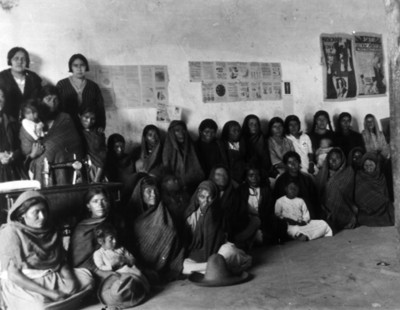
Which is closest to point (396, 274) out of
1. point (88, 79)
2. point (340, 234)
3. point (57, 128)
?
point (340, 234)

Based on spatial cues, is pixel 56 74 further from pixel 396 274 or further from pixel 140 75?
pixel 396 274

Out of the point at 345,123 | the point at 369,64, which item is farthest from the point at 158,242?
the point at 369,64

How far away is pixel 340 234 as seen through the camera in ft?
17.9

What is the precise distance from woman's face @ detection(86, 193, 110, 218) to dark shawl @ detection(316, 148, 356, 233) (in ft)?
9.34

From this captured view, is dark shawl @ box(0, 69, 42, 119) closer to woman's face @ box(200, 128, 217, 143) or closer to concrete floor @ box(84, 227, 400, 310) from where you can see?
woman's face @ box(200, 128, 217, 143)

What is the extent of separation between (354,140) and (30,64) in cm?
421

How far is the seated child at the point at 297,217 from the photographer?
5.29 meters

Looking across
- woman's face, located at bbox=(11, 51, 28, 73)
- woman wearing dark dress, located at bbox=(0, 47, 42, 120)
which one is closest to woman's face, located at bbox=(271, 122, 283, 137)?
woman wearing dark dress, located at bbox=(0, 47, 42, 120)

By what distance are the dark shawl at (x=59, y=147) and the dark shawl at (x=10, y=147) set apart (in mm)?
75

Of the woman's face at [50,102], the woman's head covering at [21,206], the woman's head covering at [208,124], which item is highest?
the woman's face at [50,102]

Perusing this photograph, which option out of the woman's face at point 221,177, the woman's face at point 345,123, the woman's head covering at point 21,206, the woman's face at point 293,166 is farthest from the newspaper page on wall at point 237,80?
the woman's head covering at point 21,206

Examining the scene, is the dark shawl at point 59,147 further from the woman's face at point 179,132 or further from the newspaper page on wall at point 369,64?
the newspaper page on wall at point 369,64

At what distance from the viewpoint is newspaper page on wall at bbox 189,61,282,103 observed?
6.30 meters

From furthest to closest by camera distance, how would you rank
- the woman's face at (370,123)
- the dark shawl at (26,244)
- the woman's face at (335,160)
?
the woman's face at (370,123) → the woman's face at (335,160) → the dark shawl at (26,244)
